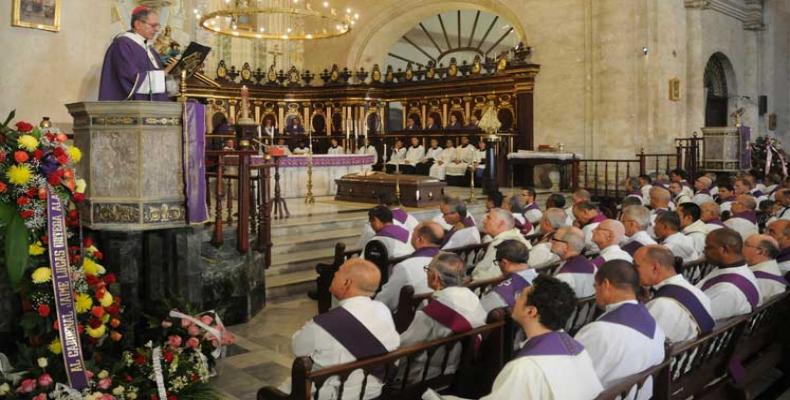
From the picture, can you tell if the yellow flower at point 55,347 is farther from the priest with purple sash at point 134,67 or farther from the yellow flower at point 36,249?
the priest with purple sash at point 134,67

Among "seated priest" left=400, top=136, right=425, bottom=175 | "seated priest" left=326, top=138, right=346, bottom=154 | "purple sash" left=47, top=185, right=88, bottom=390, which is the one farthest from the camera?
"seated priest" left=326, top=138, right=346, bottom=154

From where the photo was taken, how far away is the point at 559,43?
16.1 metres

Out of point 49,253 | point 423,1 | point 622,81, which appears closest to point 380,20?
point 423,1

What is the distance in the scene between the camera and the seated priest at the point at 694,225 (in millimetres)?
6438

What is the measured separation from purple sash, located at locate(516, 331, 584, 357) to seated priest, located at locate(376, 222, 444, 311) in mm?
2286

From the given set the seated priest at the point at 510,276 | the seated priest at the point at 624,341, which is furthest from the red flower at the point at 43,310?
the seated priest at the point at 624,341

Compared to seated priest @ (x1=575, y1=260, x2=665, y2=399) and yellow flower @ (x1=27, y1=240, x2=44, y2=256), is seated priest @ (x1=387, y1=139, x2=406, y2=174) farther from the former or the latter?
seated priest @ (x1=575, y1=260, x2=665, y2=399)

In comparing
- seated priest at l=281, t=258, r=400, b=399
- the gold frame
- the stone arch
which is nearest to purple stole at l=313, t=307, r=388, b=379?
seated priest at l=281, t=258, r=400, b=399

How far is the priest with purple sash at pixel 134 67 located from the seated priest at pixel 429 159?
1157 cm

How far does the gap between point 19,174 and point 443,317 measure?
2.35 metres

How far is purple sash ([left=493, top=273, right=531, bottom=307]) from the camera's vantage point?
13.8ft

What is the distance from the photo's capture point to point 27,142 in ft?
12.3

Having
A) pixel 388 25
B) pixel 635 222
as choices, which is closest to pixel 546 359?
pixel 635 222

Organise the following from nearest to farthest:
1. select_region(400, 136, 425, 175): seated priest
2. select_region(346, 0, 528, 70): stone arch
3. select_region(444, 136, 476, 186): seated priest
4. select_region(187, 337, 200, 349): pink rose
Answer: select_region(187, 337, 200, 349): pink rose → select_region(444, 136, 476, 186): seated priest → select_region(400, 136, 425, 175): seated priest → select_region(346, 0, 528, 70): stone arch
